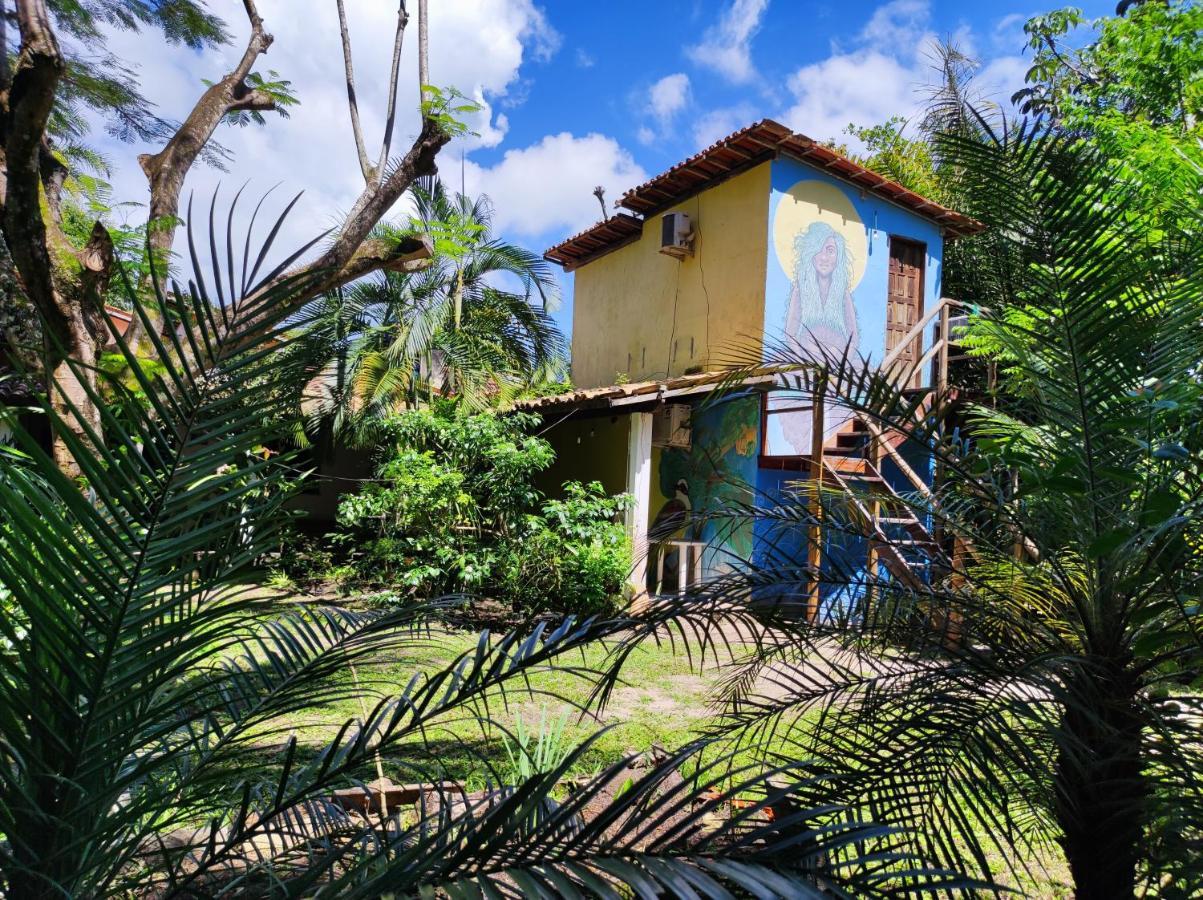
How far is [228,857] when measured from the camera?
1778mm

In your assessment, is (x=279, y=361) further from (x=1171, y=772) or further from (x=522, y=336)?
(x=522, y=336)

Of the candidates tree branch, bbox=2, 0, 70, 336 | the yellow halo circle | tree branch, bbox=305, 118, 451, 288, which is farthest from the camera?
the yellow halo circle

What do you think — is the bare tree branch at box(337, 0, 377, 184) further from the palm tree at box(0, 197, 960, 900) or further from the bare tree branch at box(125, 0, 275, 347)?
the palm tree at box(0, 197, 960, 900)

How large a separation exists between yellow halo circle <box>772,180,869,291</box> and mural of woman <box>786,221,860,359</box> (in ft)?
0.24

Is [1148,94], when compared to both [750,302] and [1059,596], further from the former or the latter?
[1059,596]

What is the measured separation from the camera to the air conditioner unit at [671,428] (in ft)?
36.9

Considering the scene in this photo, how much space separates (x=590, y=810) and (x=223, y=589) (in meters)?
2.61

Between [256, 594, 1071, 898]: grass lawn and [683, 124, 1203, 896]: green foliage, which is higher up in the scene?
[683, 124, 1203, 896]: green foliage

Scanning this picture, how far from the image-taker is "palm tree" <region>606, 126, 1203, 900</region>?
7.03ft

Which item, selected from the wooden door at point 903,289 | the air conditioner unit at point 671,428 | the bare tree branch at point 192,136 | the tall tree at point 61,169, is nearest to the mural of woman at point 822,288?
the wooden door at point 903,289

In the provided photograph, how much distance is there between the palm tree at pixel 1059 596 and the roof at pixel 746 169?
21.5 feet

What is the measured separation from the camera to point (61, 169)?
5.52 m

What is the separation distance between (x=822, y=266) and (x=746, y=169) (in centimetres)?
159

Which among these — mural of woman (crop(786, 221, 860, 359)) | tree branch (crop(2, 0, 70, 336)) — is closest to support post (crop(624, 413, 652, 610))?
mural of woman (crop(786, 221, 860, 359))
